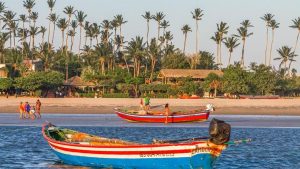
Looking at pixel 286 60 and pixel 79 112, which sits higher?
pixel 286 60

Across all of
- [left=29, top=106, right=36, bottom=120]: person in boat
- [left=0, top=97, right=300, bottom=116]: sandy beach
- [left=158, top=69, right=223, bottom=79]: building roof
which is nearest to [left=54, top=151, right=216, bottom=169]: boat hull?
[left=29, top=106, right=36, bottom=120]: person in boat

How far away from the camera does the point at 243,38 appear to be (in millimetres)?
150250

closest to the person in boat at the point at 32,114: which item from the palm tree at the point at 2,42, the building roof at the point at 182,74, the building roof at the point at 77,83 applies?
the building roof at the point at 77,83

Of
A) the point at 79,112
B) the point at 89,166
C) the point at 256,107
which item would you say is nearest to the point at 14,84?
the point at 79,112

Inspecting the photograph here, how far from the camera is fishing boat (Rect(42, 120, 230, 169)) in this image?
26562 millimetres

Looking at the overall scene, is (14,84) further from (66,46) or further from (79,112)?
(66,46)

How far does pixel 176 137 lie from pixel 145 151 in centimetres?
1819

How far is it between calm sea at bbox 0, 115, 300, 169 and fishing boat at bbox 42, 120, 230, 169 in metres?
1.01

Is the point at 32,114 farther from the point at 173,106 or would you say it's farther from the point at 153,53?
the point at 153,53

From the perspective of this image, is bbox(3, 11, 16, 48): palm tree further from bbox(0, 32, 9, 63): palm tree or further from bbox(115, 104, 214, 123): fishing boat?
bbox(115, 104, 214, 123): fishing boat

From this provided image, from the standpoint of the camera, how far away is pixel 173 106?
3189 inches

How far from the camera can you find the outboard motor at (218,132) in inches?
1025

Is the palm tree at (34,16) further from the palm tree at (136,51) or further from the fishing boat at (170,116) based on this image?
the fishing boat at (170,116)

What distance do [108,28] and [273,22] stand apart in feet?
116
